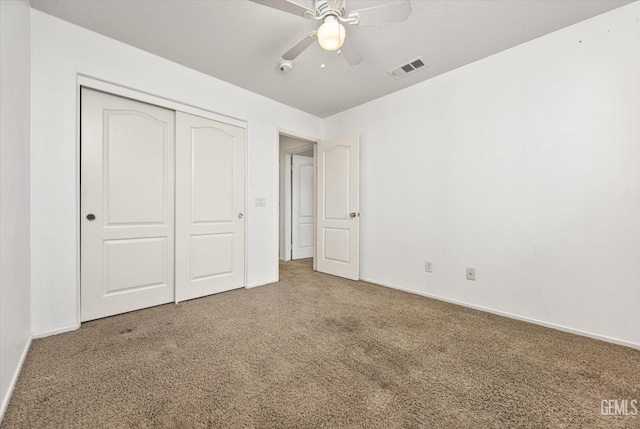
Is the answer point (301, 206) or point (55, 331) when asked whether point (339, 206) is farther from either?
point (55, 331)

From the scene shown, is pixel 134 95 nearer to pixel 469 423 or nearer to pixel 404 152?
pixel 404 152

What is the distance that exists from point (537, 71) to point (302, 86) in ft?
7.61

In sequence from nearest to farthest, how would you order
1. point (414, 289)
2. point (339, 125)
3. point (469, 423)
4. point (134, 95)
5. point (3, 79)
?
point (469, 423), point (3, 79), point (134, 95), point (414, 289), point (339, 125)

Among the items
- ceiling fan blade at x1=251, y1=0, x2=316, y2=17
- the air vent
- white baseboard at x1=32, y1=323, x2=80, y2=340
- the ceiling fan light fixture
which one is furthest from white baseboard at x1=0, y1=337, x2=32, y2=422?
the air vent

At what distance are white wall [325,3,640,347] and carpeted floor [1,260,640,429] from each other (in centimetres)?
37

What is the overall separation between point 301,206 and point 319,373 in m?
4.00

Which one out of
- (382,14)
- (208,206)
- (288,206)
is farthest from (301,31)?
(288,206)

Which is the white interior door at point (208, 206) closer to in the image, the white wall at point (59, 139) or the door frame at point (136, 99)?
the door frame at point (136, 99)

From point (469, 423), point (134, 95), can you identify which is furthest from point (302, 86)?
point (469, 423)

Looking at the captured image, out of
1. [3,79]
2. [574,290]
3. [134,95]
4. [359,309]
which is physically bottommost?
[359,309]

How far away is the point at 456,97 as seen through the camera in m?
2.68

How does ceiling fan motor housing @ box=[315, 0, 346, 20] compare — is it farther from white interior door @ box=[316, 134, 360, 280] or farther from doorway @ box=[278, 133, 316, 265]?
doorway @ box=[278, 133, 316, 265]

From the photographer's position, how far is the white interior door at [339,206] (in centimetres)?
351

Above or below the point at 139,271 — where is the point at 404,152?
above
